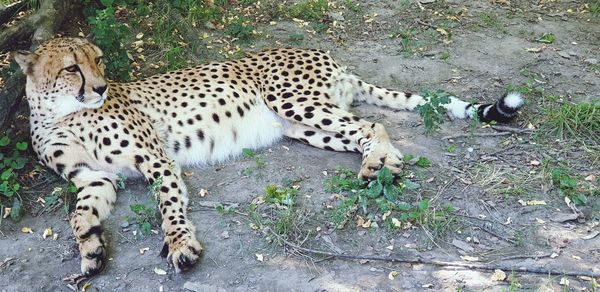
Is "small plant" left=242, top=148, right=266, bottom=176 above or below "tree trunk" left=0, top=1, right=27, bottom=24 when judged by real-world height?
below

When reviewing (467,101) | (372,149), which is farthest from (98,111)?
(467,101)

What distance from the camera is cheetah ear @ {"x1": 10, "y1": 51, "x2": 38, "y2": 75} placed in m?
4.21

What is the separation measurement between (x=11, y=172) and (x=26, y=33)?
1.27 m

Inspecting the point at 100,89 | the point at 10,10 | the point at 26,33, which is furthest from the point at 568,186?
the point at 10,10

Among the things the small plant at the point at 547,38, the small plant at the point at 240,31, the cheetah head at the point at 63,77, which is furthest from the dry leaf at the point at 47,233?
the small plant at the point at 547,38

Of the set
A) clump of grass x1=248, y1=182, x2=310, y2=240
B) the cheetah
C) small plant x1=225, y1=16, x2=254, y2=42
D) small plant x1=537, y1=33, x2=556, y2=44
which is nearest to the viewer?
clump of grass x1=248, y1=182, x2=310, y2=240

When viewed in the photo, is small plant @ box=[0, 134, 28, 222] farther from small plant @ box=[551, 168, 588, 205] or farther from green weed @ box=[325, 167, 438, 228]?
small plant @ box=[551, 168, 588, 205]

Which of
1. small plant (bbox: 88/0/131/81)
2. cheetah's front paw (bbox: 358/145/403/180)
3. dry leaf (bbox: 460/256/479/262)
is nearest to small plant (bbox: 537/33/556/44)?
cheetah's front paw (bbox: 358/145/403/180)

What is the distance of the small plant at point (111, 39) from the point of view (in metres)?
4.89

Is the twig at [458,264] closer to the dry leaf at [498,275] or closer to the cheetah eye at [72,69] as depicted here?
the dry leaf at [498,275]

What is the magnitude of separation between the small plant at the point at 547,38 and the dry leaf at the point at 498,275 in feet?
11.6

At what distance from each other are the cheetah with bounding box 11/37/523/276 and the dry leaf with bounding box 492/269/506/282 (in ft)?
3.64

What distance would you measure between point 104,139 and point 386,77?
2.60 m

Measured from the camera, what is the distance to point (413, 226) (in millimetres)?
3859
